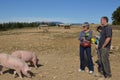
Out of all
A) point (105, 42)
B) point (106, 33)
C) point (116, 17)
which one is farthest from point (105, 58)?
point (116, 17)

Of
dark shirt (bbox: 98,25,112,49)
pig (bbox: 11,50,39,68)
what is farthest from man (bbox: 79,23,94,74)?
pig (bbox: 11,50,39,68)

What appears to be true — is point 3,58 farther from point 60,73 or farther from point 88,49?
point 88,49

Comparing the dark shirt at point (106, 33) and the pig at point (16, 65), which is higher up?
the dark shirt at point (106, 33)

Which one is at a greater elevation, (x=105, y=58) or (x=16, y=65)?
(x=105, y=58)

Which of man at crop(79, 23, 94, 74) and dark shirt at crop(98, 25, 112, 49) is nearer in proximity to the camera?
dark shirt at crop(98, 25, 112, 49)

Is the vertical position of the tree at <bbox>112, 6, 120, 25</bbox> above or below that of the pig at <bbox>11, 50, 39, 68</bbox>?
above

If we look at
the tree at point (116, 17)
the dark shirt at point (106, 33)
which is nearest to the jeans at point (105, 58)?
the dark shirt at point (106, 33)

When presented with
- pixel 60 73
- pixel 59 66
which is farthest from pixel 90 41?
pixel 59 66

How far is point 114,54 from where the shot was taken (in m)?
14.1

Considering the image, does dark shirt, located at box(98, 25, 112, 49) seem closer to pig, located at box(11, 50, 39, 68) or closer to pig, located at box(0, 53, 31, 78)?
pig, located at box(0, 53, 31, 78)

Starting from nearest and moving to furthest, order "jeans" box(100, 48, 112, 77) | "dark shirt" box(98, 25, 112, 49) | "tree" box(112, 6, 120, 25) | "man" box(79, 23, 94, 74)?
"dark shirt" box(98, 25, 112, 49), "jeans" box(100, 48, 112, 77), "man" box(79, 23, 94, 74), "tree" box(112, 6, 120, 25)

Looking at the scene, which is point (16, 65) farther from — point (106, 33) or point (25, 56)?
point (106, 33)

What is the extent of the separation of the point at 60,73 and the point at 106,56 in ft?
6.76

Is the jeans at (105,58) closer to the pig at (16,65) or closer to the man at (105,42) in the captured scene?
the man at (105,42)
